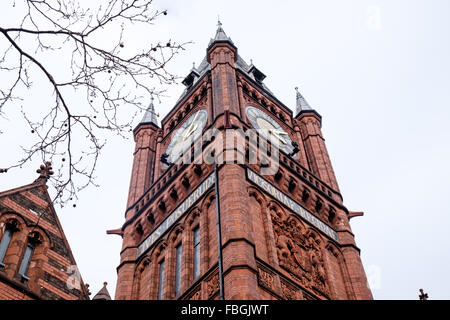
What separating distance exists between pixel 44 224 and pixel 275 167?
1216 cm

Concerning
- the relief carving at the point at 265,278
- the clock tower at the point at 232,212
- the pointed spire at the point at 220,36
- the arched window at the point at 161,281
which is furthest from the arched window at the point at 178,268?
the pointed spire at the point at 220,36

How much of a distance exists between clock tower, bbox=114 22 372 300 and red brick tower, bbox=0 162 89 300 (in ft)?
17.0

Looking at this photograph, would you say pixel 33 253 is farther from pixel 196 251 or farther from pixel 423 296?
pixel 423 296

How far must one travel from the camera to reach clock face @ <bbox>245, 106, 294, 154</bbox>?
95.1 ft

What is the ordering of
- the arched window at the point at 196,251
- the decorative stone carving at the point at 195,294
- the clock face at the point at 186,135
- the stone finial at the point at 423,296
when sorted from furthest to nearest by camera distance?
1. the clock face at the point at 186,135
2. the stone finial at the point at 423,296
3. the arched window at the point at 196,251
4. the decorative stone carving at the point at 195,294

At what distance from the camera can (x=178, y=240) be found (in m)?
23.7

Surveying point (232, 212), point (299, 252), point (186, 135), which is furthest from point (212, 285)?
point (186, 135)

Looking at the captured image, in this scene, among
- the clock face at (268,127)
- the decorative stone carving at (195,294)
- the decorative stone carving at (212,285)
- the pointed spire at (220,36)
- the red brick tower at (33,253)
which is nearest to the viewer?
the red brick tower at (33,253)

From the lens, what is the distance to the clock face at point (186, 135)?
28416 millimetres

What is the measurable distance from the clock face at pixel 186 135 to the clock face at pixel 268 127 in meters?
2.18

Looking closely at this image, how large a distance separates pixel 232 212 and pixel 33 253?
319 inches

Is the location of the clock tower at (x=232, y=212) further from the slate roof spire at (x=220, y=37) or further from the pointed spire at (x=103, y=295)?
the pointed spire at (x=103, y=295)

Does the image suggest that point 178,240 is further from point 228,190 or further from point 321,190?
point 321,190
